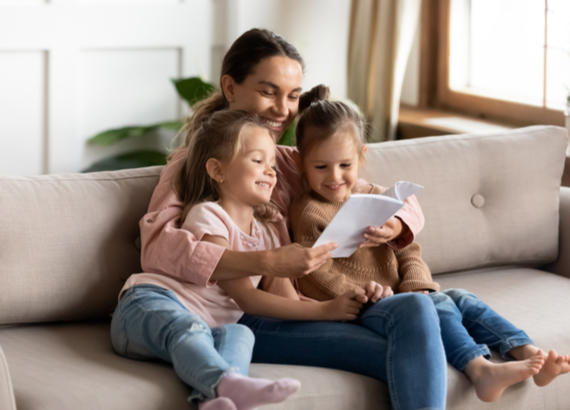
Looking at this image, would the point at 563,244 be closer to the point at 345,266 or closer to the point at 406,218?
the point at 406,218

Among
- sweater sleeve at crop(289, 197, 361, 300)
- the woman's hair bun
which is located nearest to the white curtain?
Answer: the woman's hair bun

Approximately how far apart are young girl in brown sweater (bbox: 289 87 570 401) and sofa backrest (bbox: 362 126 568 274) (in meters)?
0.27

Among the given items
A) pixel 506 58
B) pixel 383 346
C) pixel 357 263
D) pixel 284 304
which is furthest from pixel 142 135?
pixel 383 346

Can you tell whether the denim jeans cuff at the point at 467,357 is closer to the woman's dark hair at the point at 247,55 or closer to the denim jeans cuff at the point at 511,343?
the denim jeans cuff at the point at 511,343

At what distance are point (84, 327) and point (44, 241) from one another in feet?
0.72

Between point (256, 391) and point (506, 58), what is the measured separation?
2.56 meters

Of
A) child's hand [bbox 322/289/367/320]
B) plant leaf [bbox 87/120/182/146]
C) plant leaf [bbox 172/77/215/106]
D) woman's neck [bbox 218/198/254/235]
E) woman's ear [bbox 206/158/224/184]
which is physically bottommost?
child's hand [bbox 322/289/367/320]

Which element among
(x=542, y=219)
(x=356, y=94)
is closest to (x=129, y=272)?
(x=542, y=219)

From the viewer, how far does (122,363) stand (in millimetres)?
1747

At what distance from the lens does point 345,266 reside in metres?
2.02

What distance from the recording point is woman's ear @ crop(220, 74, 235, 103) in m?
2.16

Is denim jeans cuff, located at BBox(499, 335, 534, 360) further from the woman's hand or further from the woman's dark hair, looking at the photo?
the woman's dark hair

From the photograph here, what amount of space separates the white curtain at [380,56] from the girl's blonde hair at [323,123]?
1713mm

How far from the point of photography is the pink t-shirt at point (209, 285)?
1.84 meters
